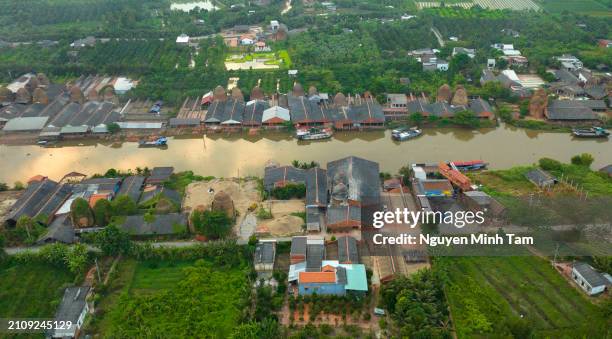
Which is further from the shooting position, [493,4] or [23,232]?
[493,4]

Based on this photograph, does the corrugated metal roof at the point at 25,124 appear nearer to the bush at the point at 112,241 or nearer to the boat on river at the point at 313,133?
the bush at the point at 112,241

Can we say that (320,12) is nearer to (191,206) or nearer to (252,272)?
(191,206)

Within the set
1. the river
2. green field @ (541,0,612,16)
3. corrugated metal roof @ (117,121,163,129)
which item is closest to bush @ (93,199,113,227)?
the river

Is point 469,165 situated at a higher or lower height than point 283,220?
higher

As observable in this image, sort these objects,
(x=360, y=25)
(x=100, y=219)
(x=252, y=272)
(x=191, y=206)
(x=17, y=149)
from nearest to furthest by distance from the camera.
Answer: (x=252, y=272), (x=100, y=219), (x=191, y=206), (x=17, y=149), (x=360, y=25)

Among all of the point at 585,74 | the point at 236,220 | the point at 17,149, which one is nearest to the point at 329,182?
the point at 236,220

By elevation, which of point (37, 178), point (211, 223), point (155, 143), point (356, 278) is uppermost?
point (211, 223)

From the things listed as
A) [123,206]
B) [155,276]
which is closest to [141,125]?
[123,206]

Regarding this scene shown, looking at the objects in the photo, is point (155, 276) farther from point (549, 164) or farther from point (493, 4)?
point (493, 4)
